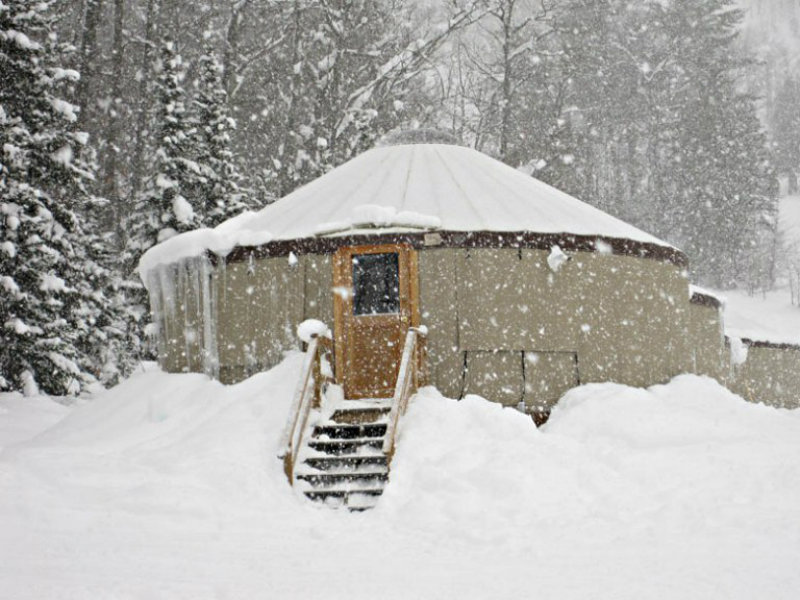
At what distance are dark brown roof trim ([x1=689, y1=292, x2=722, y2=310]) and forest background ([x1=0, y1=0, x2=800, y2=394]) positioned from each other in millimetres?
3637

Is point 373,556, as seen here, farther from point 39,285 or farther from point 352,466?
point 39,285

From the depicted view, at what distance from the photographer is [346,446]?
241 inches

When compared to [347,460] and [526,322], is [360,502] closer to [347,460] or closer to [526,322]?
[347,460]

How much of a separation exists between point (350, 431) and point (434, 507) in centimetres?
140

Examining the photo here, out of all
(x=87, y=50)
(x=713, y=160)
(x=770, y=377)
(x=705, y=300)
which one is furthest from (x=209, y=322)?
(x=713, y=160)

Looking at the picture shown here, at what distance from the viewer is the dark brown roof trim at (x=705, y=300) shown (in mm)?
8859

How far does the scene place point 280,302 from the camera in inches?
289

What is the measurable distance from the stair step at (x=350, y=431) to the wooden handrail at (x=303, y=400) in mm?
191

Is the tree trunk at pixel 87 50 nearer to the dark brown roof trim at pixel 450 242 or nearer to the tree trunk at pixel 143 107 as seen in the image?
the tree trunk at pixel 143 107

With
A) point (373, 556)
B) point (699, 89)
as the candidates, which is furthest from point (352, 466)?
point (699, 89)

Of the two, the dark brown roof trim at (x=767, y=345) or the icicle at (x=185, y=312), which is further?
the dark brown roof trim at (x=767, y=345)

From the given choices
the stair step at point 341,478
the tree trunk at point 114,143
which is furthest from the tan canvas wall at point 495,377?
the tree trunk at point 114,143

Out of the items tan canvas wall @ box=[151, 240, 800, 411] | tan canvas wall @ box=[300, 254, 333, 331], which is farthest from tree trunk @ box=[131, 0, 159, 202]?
tan canvas wall @ box=[300, 254, 333, 331]

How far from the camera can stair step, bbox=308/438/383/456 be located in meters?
6.02
